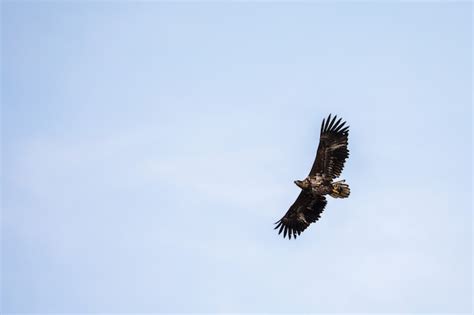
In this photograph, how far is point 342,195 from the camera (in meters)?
37.0

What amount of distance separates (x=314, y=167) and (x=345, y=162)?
4.71 ft

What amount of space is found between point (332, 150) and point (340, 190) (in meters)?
2.17

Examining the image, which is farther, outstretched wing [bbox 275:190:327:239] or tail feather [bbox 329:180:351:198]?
outstretched wing [bbox 275:190:327:239]

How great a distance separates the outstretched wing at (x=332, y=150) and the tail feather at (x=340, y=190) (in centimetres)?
86

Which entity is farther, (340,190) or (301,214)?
(301,214)

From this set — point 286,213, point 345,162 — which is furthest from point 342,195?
point 286,213

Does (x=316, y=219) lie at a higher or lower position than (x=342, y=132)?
lower

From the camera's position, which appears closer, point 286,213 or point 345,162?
point 345,162

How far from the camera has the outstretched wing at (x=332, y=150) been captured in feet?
125

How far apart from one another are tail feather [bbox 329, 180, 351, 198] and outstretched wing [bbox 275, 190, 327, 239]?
2.06 meters

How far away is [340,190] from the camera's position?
37.0 m

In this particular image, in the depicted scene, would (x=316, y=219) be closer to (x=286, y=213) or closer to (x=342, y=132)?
(x=286, y=213)

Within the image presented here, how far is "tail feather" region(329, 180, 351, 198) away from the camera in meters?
36.9

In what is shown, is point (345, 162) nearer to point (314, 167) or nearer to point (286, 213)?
point (314, 167)
